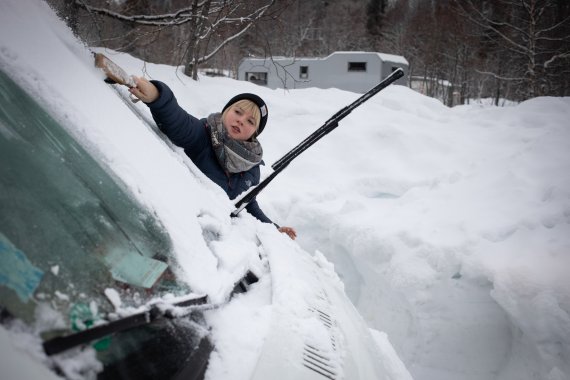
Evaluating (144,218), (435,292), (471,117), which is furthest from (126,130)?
(471,117)

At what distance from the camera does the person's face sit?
202 centimetres

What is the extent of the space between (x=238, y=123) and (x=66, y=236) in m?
1.38

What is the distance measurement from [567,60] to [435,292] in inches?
793

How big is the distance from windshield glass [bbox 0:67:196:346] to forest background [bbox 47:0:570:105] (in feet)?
6.80

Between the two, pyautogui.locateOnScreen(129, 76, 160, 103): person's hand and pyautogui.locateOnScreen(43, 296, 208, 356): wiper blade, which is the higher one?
pyautogui.locateOnScreen(129, 76, 160, 103): person's hand

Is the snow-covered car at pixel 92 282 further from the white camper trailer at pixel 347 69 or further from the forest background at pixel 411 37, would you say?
the white camper trailer at pixel 347 69

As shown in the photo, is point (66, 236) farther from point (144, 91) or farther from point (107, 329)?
point (144, 91)

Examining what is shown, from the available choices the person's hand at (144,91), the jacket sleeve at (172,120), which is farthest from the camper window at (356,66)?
the person's hand at (144,91)

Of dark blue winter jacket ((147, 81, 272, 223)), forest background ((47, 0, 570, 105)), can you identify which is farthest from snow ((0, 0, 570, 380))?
forest background ((47, 0, 570, 105))

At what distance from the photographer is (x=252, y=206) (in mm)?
2281

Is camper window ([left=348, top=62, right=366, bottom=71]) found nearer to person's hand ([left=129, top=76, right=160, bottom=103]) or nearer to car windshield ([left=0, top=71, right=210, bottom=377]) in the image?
person's hand ([left=129, top=76, right=160, bottom=103])

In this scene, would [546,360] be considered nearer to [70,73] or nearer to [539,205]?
[539,205]

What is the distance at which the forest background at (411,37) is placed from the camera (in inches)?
263

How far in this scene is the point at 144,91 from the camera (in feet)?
4.95
